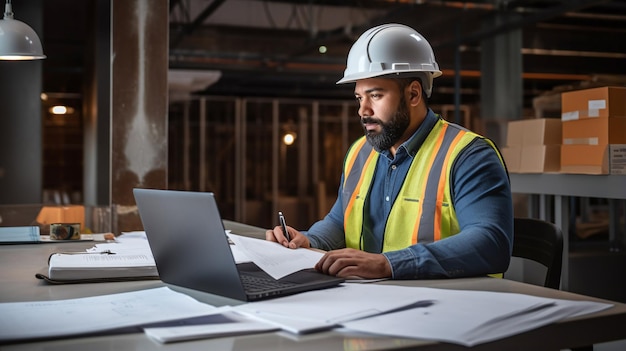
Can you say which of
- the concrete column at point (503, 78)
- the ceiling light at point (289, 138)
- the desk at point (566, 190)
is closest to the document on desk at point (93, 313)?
the desk at point (566, 190)

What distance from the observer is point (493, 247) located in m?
1.83

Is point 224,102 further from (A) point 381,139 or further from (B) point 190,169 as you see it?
(A) point 381,139

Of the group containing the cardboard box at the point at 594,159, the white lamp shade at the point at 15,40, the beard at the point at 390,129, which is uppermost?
the white lamp shade at the point at 15,40

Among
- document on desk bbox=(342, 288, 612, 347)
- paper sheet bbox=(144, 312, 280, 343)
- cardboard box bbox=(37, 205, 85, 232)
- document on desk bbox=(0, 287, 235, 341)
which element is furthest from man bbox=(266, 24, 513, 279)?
cardboard box bbox=(37, 205, 85, 232)

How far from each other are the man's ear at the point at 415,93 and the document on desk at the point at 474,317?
1.24m

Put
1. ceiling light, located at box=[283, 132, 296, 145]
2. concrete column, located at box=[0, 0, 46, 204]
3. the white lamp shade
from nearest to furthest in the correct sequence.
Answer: the white lamp shade → concrete column, located at box=[0, 0, 46, 204] → ceiling light, located at box=[283, 132, 296, 145]

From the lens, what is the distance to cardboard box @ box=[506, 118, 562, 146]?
4883 millimetres

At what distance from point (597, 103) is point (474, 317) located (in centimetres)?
369

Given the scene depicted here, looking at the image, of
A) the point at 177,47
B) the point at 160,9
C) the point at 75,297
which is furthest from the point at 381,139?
the point at 177,47

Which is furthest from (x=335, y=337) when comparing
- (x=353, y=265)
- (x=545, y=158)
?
(x=545, y=158)

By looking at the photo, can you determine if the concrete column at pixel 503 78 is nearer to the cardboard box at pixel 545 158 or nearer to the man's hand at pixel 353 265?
the cardboard box at pixel 545 158

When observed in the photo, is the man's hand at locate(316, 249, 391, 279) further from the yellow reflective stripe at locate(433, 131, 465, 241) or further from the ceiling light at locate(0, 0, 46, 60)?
the ceiling light at locate(0, 0, 46, 60)

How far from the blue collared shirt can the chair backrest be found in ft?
0.51

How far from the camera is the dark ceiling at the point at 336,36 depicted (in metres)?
8.80
